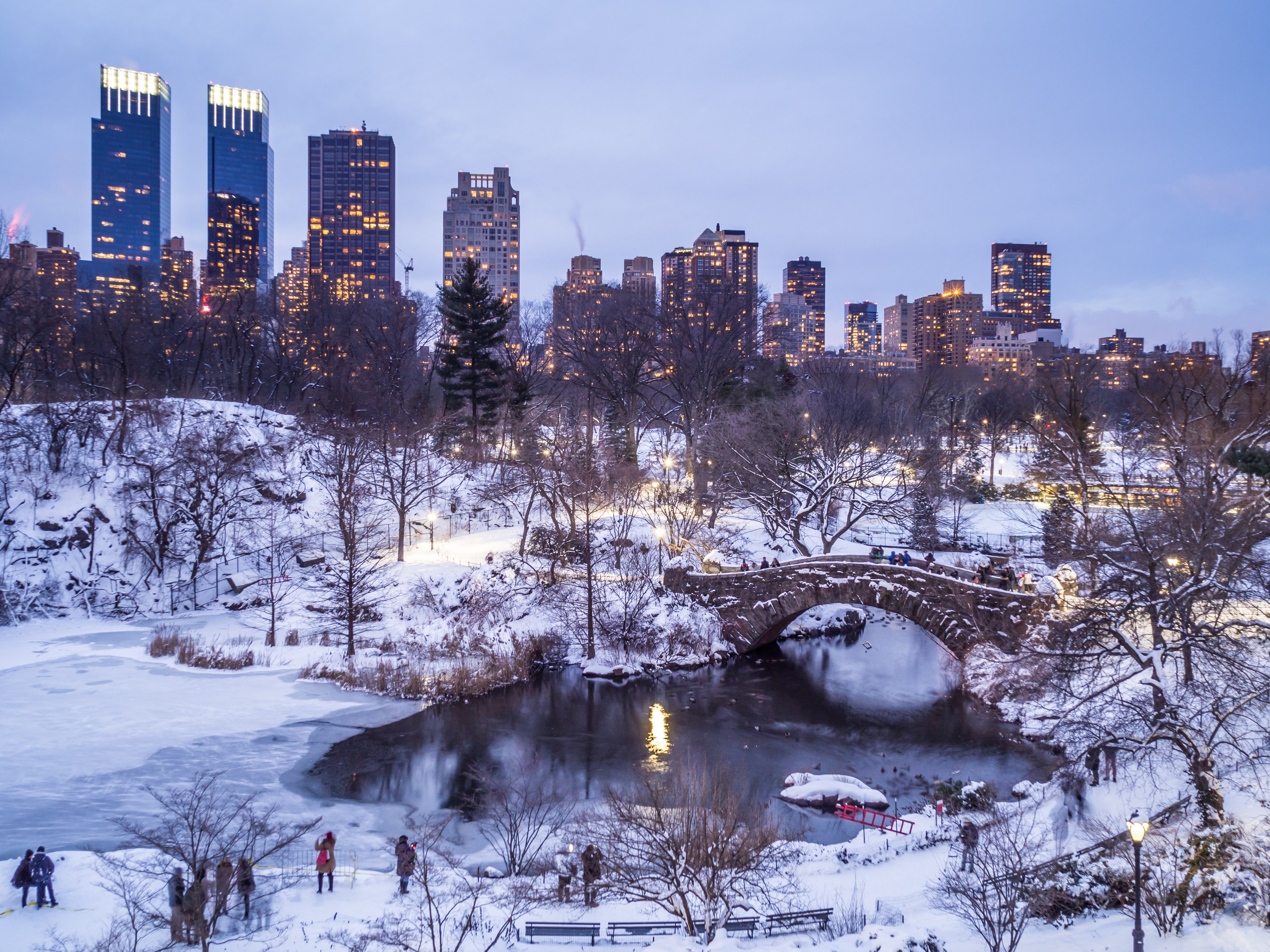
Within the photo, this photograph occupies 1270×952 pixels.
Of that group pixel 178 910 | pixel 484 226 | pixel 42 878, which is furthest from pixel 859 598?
pixel 484 226

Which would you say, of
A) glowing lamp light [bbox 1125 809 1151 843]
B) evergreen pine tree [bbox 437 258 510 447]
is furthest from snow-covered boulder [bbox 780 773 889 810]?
evergreen pine tree [bbox 437 258 510 447]

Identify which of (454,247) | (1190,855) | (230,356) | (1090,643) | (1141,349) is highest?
(454,247)

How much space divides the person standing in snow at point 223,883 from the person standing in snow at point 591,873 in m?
5.45

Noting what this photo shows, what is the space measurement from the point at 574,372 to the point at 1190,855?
64.0 meters

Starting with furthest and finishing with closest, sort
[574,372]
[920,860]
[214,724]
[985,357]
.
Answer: [985,357] → [574,372] → [214,724] → [920,860]

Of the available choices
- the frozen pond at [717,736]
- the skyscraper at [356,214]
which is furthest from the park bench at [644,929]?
the skyscraper at [356,214]

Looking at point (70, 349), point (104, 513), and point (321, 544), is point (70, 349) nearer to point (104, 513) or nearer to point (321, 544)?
point (104, 513)

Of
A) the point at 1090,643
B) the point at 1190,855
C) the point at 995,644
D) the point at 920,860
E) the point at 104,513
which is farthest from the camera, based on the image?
the point at 104,513

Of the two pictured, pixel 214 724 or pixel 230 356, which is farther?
pixel 230 356

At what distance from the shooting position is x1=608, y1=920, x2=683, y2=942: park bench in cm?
1212

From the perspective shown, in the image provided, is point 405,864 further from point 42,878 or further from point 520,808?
point 42,878

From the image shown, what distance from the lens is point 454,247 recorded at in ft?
606

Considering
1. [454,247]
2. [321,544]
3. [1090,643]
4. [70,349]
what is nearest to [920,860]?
[1090,643]

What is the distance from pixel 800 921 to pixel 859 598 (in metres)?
16.6
